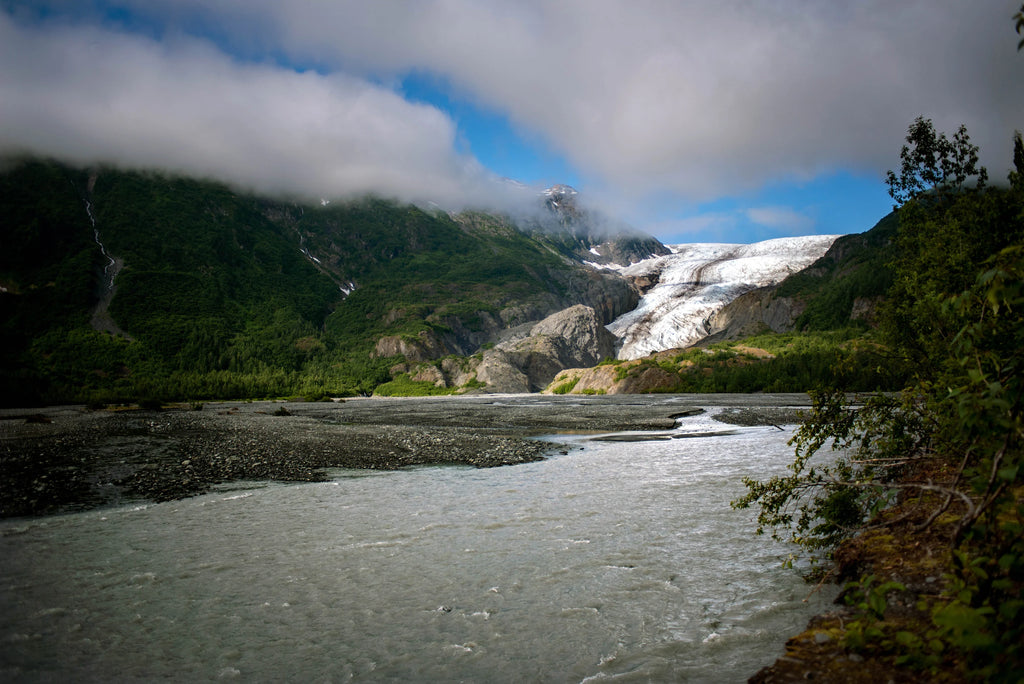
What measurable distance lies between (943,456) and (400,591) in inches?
400

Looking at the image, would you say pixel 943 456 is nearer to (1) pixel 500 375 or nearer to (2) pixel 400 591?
(2) pixel 400 591

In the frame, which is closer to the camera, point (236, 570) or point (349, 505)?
point (236, 570)

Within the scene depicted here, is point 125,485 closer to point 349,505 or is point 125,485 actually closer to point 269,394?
point 349,505

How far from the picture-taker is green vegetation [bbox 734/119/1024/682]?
4.05m

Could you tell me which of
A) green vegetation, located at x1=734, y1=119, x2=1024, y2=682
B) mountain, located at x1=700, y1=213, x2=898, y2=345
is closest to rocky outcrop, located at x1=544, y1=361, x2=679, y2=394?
mountain, located at x1=700, y1=213, x2=898, y2=345

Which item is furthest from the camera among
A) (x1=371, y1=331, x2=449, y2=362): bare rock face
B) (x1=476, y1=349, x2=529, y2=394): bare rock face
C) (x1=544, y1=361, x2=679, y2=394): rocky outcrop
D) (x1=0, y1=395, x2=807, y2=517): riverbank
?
(x1=371, y1=331, x2=449, y2=362): bare rock face

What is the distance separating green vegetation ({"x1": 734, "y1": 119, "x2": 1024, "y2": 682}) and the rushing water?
65.0 inches

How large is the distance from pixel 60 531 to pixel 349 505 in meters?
6.94

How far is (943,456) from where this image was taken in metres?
9.34

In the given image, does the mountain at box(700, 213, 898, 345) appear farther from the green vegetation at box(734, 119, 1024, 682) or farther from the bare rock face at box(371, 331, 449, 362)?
the green vegetation at box(734, 119, 1024, 682)

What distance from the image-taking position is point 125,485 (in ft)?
59.7

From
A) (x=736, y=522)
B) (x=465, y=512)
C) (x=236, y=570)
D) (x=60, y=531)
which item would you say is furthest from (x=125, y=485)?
(x=736, y=522)

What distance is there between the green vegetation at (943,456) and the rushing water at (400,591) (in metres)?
1.65

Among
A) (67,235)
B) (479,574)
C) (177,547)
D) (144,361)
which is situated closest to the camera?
(479,574)
